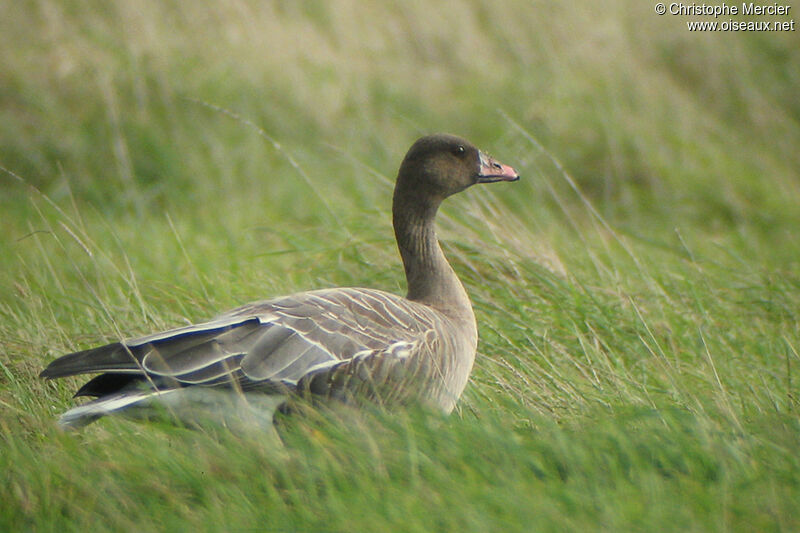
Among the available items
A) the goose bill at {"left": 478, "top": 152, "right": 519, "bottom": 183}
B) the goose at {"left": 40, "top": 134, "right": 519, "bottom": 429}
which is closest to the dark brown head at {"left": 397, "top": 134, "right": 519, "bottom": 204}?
the goose bill at {"left": 478, "top": 152, "right": 519, "bottom": 183}

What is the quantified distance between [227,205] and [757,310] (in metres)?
4.01

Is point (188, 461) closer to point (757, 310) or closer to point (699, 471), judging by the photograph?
point (699, 471)

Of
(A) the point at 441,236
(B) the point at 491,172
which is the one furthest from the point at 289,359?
(A) the point at 441,236

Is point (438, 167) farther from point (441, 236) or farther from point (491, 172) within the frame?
point (441, 236)

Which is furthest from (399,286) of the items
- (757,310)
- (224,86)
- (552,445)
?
(224,86)

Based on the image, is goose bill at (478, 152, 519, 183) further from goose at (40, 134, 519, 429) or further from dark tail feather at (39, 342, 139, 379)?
dark tail feather at (39, 342, 139, 379)

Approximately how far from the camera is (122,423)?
330cm

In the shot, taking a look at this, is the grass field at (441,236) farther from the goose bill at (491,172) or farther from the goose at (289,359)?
the goose bill at (491,172)

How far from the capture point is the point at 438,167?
4.29 meters

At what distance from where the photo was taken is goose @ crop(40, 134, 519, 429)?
3293mm

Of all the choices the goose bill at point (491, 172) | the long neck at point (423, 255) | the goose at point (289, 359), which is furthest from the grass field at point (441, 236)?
the goose bill at point (491, 172)

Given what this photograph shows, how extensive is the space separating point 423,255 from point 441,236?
3.18ft

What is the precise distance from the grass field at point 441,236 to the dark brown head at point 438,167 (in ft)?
2.48

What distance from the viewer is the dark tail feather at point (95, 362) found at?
3.22 m
